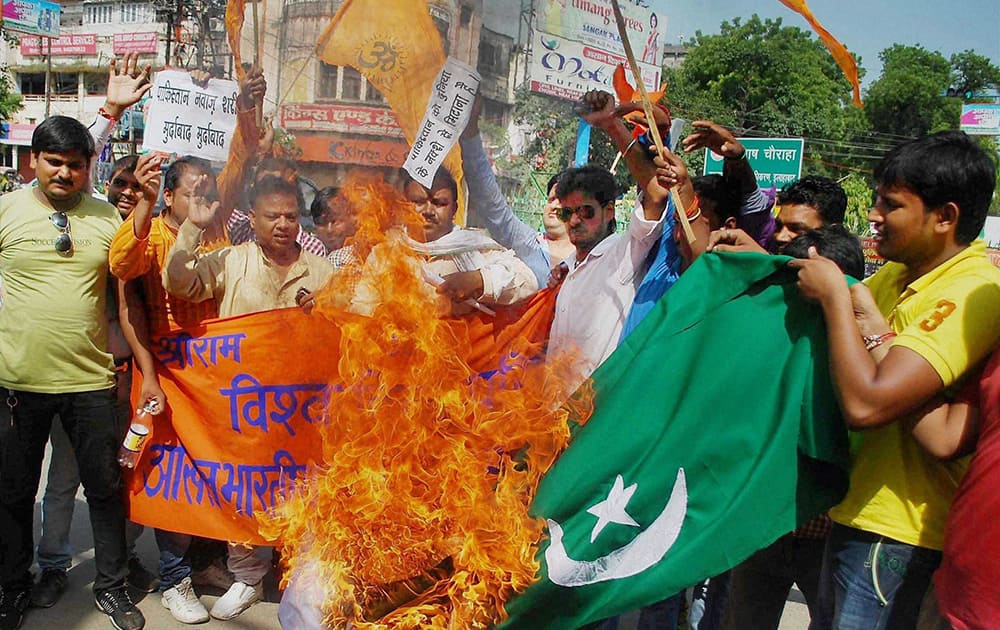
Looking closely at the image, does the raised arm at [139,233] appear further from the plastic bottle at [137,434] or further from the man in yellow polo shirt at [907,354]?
Answer: the man in yellow polo shirt at [907,354]

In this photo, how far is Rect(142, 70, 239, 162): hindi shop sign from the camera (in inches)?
111

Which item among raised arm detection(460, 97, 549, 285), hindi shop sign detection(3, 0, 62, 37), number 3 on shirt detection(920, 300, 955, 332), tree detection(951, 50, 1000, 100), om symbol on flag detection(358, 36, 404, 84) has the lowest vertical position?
number 3 on shirt detection(920, 300, 955, 332)

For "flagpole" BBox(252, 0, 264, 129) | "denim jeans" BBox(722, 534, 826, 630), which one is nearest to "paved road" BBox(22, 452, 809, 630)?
"denim jeans" BBox(722, 534, 826, 630)

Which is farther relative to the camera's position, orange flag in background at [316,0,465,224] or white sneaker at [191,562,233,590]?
white sneaker at [191,562,233,590]

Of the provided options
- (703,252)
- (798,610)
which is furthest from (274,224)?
(798,610)

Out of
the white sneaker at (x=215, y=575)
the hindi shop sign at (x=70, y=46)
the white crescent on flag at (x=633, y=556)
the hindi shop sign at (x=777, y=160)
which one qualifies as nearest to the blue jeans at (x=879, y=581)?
the white crescent on flag at (x=633, y=556)

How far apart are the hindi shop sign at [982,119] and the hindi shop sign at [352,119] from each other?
118 ft

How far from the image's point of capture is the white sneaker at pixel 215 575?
400 centimetres

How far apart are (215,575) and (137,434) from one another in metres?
0.92

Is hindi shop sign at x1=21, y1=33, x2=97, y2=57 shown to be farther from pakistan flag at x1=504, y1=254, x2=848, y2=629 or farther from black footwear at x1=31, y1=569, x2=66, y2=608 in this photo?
pakistan flag at x1=504, y1=254, x2=848, y2=629

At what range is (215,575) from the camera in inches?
157

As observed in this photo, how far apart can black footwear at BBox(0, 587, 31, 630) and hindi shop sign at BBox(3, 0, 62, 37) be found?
1761 cm

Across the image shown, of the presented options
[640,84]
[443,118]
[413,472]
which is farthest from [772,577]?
[443,118]

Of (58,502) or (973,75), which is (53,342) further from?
(973,75)
